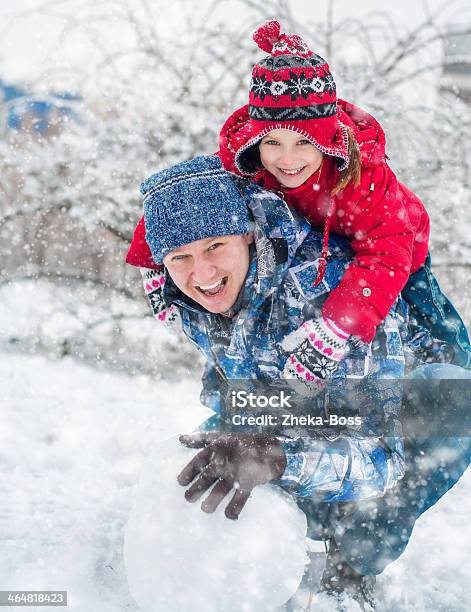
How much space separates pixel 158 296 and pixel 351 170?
799 millimetres

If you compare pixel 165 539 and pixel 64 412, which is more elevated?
pixel 165 539

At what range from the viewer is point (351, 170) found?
205 centimetres

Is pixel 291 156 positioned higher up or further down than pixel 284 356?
higher up

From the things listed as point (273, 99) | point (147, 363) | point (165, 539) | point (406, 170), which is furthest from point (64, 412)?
point (406, 170)

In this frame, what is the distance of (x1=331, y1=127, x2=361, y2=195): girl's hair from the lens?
6.65 ft

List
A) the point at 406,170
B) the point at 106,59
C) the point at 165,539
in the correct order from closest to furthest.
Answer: the point at 165,539 < the point at 106,59 < the point at 406,170

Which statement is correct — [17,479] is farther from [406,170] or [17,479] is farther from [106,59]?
[406,170]

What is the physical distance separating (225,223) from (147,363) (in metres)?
2.91

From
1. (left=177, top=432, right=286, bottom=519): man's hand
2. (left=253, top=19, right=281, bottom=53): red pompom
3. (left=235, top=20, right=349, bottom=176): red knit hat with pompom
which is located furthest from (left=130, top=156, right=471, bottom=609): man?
(left=253, top=19, right=281, bottom=53): red pompom

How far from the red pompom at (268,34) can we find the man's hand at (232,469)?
1397 millimetres

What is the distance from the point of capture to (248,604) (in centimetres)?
164

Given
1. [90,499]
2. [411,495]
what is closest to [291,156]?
[411,495]

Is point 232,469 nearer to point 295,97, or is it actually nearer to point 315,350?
point 315,350

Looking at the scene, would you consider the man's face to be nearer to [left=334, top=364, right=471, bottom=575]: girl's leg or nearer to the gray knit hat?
the gray knit hat
